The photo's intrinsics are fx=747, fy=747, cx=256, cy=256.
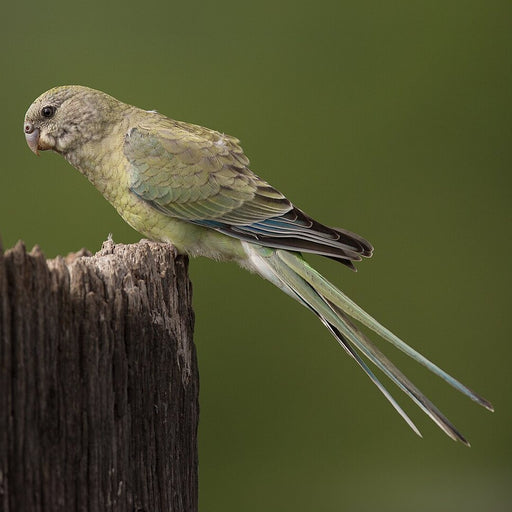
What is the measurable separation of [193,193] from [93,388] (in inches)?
46.9

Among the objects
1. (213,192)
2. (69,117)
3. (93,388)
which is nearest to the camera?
(93,388)

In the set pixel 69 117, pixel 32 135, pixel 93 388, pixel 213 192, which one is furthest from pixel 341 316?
pixel 32 135

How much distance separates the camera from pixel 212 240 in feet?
8.24

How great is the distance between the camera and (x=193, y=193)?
2.47 metres

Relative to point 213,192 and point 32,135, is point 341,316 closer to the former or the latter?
point 213,192

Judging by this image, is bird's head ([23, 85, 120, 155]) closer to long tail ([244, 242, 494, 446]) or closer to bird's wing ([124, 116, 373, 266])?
bird's wing ([124, 116, 373, 266])

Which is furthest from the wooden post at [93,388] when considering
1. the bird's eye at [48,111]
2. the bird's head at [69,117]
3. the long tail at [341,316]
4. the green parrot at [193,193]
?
the bird's eye at [48,111]

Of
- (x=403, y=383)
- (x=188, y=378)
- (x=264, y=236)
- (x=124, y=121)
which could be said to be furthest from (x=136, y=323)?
(x=124, y=121)

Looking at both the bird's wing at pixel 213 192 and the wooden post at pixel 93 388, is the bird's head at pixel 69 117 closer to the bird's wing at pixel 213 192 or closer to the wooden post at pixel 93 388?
the bird's wing at pixel 213 192

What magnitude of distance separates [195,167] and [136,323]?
3.53 feet

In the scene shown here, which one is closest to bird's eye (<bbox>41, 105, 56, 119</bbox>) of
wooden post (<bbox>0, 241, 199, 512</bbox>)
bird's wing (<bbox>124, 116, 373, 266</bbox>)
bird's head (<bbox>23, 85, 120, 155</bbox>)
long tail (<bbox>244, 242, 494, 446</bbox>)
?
bird's head (<bbox>23, 85, 120, 155</bbox>)

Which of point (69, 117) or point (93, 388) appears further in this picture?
point (69, 117)

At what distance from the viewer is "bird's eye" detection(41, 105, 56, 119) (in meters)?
2.76

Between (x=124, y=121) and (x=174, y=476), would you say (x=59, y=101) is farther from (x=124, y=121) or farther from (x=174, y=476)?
(x=174, y=476)
